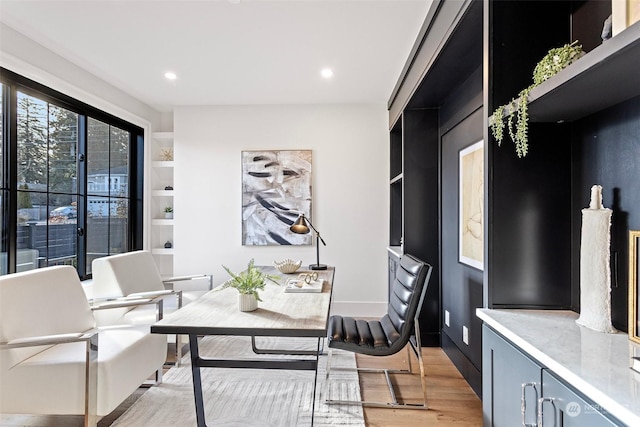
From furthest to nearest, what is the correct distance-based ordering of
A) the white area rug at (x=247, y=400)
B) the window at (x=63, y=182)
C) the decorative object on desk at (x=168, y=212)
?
the decorative object on desk at (x=168, y=212)
the window at (x=63, y=182)
the white area rug at (x=247, y=400)

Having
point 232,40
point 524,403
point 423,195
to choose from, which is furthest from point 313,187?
point 524,403

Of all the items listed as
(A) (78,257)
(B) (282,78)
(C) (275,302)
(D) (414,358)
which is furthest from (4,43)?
(D) (414,358)

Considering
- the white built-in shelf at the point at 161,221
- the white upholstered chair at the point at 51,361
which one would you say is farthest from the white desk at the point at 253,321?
the white built-in shelf at the point at 161,221

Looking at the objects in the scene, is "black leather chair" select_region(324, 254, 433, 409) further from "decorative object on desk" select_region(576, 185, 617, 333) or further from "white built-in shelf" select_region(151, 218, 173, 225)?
"white built-in shelf" select_region(151, 218, 173, 225)

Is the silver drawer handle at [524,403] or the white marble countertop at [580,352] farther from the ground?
the white marble countertop at [580,352]

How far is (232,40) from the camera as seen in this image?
8.83 ft

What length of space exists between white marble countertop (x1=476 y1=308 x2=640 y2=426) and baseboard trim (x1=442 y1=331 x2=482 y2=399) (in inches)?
49.6

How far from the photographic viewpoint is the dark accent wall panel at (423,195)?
3226mm

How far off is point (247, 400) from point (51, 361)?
1156 millimetres

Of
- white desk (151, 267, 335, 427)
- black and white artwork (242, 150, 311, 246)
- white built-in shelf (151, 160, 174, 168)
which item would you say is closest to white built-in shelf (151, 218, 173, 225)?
white built-in shelf (151, 160, 174, 168)

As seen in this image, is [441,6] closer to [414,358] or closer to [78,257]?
[414,358]

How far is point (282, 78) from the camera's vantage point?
3.46 metres

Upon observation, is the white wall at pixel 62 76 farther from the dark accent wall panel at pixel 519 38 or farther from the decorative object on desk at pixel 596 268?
the decorative object on desk at pixel 596 268

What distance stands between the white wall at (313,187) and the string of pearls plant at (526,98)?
2.89 metres
